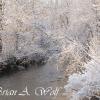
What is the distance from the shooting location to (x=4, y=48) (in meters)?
23.5

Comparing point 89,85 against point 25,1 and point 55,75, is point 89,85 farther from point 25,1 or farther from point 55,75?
point 25,1

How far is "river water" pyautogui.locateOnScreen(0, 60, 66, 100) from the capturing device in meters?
15.2

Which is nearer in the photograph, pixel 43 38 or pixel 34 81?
pixel 34 81

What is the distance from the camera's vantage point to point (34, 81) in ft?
60.1

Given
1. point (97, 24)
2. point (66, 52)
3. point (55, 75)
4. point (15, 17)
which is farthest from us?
point (15, 17)

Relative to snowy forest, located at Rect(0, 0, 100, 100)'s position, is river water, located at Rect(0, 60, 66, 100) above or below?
below

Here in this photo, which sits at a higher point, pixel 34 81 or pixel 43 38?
pixel 43 38

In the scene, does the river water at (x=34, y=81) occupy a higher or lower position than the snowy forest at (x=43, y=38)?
lower

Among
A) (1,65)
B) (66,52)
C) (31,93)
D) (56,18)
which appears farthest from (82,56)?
(56,18)

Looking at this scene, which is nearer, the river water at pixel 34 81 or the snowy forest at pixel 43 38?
the river water at pixel 34 81

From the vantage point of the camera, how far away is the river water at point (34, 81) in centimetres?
1525

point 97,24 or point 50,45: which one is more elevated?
point 97,24

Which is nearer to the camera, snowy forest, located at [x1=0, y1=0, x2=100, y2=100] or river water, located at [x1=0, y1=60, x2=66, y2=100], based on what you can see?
river water, located at [x1=0, y1=60, x2=66, y2=100]

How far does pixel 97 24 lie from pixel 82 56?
738 cm
